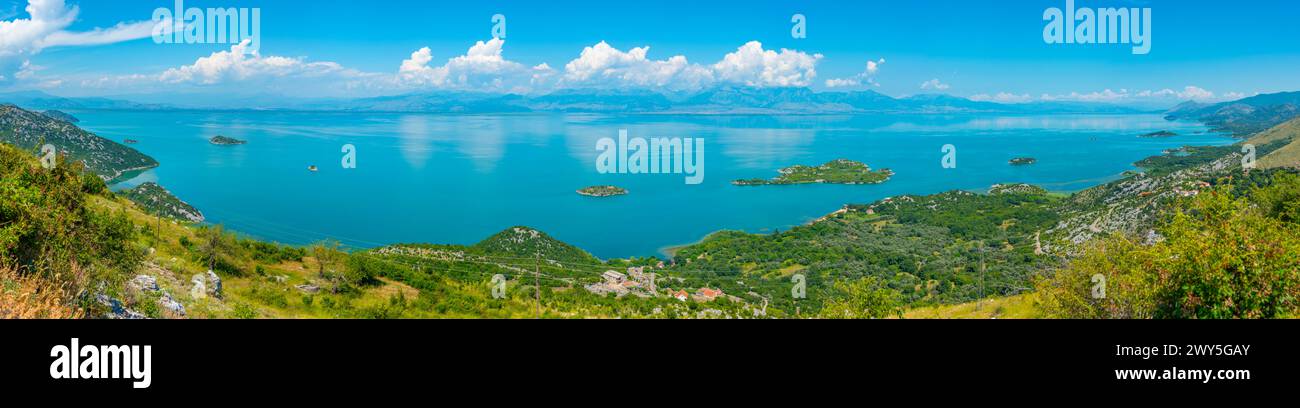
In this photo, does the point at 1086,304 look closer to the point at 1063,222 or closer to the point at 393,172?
A: the point at 1063,222

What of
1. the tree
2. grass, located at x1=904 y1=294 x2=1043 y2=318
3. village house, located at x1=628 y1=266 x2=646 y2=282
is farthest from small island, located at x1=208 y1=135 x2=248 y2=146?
the tree

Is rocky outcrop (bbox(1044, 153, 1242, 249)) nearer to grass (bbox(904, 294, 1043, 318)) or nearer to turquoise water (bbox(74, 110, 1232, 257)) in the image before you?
grass (bbox(904, 294, 1043, 318))

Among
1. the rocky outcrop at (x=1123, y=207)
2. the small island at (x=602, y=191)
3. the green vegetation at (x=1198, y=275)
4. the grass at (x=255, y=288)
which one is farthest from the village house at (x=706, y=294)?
the small island at (x=602, y=191)

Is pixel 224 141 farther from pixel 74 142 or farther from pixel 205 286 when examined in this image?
pixel 205 286

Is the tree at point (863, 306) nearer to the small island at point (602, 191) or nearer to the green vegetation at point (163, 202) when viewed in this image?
the green vegetation at point (163, 202)
